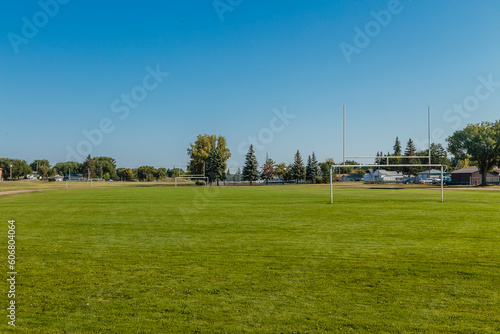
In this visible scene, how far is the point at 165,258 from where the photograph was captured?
7414mm

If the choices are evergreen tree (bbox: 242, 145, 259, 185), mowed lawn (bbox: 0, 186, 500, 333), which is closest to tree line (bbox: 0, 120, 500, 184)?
evergreen tree (bbox: 242, 145, 259, 185)

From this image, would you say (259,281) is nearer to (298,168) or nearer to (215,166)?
(215,166)

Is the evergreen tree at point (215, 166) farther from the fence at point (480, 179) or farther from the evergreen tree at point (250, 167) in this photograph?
the fence at point (480, 179)

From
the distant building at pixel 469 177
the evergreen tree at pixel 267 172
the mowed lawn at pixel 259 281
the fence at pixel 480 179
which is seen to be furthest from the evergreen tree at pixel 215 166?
the mowed lawn at pixel 259 281

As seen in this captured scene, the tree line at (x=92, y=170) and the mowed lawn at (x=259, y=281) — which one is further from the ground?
the tree line at (x=92, y=170)

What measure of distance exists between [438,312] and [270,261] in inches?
131

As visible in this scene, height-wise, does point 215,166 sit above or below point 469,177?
above

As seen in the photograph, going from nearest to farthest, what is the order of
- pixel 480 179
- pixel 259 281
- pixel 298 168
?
pixel 259 281 < pixel 480 179 < pixel 298 168

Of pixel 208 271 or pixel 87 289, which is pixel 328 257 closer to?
pixel 208 271

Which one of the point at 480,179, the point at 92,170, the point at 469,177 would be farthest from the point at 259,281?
the point at 92,170

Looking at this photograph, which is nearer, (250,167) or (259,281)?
(259,281)

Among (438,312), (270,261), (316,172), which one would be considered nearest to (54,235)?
(270,261)

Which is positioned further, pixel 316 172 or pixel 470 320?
pixel 316 172

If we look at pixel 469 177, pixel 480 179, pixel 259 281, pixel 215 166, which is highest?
pixel 215 166
